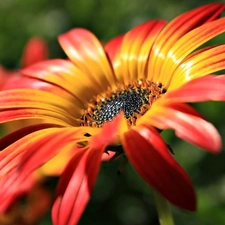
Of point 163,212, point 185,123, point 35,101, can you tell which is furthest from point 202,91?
point 35,101

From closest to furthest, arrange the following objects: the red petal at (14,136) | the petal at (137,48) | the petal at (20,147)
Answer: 1. the petal at (20,147)
2. the red petal at (14,136)
3. the petal at (137,48)

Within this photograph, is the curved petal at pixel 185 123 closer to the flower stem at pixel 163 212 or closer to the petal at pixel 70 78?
the flower stem at pixel 163 212

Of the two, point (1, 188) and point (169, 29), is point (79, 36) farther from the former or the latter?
point (1, 188)

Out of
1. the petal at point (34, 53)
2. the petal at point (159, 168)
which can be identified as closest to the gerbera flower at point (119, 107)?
the petal at point (159, 168)

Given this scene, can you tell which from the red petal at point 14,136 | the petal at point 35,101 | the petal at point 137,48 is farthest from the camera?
the petal at point 137,48

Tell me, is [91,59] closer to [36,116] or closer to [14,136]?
[36,116]

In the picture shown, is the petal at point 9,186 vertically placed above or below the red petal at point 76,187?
above

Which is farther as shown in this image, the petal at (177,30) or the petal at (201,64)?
the petal at (177,30)
